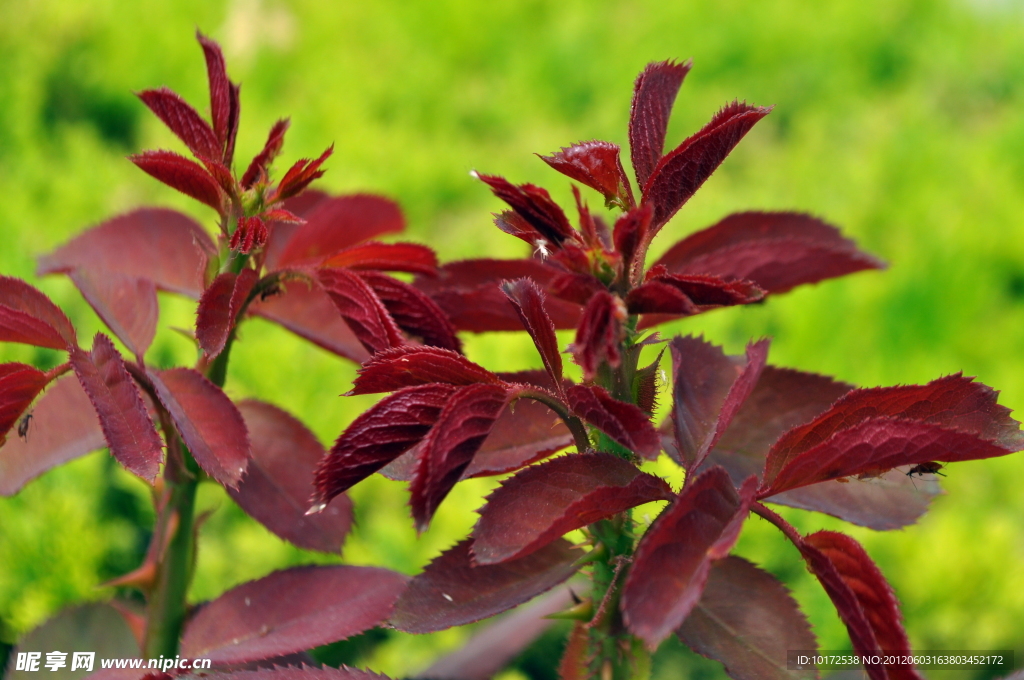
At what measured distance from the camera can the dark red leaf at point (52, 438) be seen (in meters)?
0.66

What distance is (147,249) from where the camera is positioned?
0.81m

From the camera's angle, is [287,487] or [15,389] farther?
[287,487]

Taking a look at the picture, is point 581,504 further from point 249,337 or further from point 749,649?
point 249,337

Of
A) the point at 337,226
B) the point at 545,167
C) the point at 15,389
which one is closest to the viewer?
the point at 15,389

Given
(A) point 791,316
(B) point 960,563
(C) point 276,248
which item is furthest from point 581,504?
(A) point 791,316

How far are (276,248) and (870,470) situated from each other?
508 millimetres

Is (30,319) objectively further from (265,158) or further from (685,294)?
(685,294)

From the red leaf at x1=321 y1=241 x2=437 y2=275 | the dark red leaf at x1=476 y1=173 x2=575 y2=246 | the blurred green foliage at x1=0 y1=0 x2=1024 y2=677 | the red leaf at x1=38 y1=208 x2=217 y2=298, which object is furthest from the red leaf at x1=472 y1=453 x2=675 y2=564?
the blurred green foliage at x1=0 y1=0 x2=1024 y2=677

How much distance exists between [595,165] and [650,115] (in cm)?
7

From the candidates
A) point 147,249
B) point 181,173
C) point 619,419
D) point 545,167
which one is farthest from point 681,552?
point 545,167

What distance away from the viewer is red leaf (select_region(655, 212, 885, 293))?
0.68 meters

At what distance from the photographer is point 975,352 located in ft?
6.44

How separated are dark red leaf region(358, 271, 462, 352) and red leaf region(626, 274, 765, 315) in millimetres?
168

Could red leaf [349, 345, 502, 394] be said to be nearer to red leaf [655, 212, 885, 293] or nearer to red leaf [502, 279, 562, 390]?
red leaf [502, 279, 562, 390]
